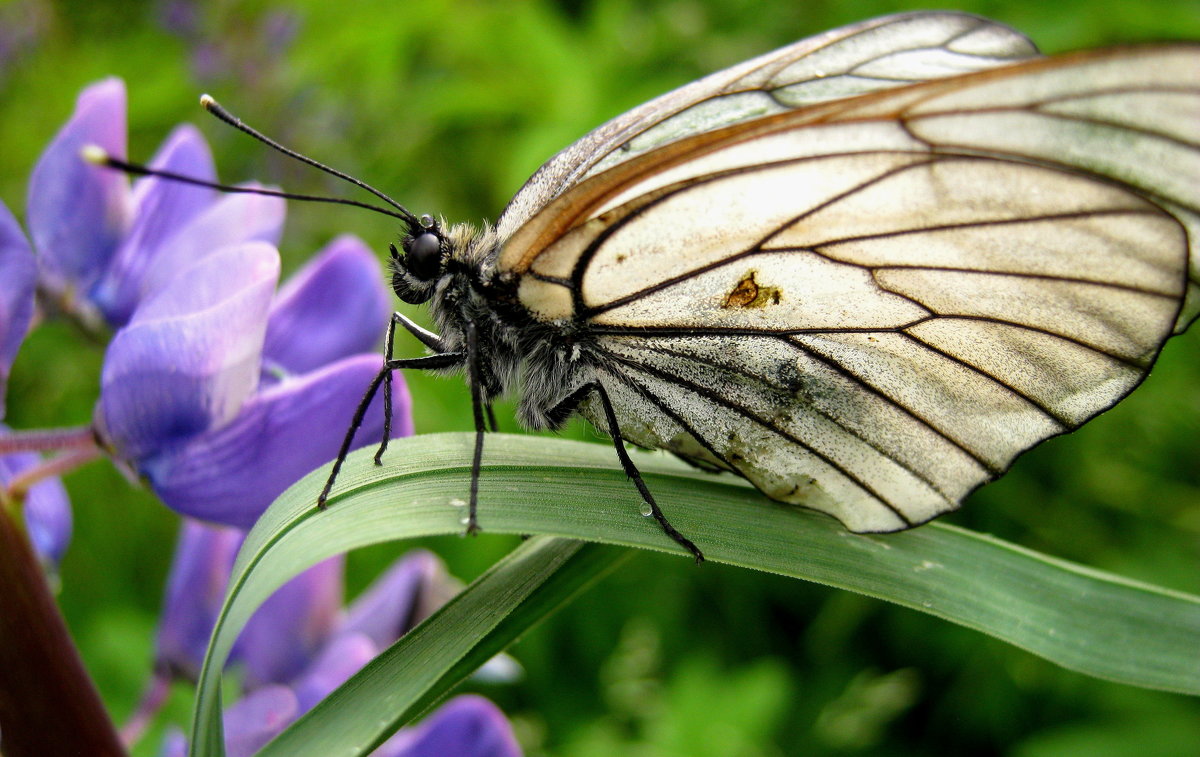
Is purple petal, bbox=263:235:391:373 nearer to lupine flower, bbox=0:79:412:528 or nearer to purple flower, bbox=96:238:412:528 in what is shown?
lupine flower, bbox=0:79:412:528

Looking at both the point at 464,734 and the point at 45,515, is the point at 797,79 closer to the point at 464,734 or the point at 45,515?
the point at 464,734

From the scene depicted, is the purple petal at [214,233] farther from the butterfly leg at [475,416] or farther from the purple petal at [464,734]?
the purple petal at [464,734]

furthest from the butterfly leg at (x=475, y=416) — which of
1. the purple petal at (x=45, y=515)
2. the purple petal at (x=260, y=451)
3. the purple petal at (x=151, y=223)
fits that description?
the purple petal at (x=45, y=515)

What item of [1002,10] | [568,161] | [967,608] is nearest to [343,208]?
[1002,10]

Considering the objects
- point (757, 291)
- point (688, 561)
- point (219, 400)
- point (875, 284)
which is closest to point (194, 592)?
point (219, 400)

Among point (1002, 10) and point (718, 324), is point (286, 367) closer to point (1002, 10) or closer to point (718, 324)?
point (718, 324)

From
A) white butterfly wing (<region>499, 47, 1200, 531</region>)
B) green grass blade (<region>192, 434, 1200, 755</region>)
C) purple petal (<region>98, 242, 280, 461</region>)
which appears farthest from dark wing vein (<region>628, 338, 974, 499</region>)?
purple petal (<region>98, 242, 280, 461</region>)
